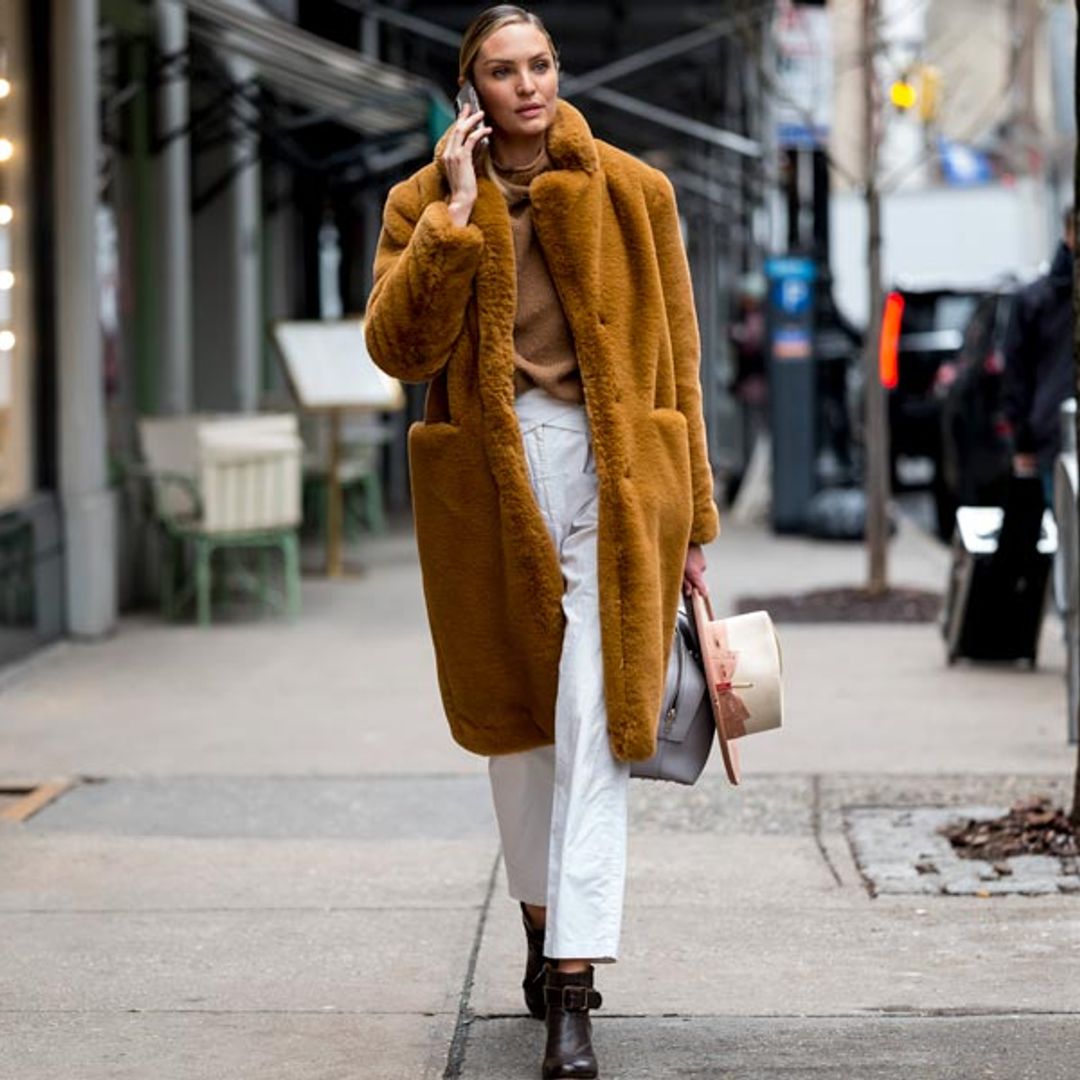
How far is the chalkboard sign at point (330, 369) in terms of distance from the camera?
45.7ft

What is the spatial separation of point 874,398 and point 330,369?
3273mm

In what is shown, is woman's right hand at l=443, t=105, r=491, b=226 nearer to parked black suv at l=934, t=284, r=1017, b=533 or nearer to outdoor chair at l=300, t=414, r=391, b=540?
parked black suv at l=934, t=284, r=1017, b=533

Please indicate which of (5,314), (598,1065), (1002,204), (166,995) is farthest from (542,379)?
(1002,204)

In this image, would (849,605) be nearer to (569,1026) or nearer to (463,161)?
(569,1026)

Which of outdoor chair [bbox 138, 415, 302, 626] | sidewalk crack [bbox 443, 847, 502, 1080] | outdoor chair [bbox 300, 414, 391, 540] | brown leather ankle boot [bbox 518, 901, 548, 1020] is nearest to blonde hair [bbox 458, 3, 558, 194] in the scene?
brown leather ankle boot [bbox 518, 901, 548, 1020]

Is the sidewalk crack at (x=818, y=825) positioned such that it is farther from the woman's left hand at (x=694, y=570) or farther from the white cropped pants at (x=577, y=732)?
the white cropped pants at (x=577, y=732)

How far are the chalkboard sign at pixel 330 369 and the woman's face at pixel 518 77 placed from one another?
9363 millimetres

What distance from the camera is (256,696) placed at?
9.53m

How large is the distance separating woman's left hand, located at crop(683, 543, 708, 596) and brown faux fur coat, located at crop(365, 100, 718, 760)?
102 mm

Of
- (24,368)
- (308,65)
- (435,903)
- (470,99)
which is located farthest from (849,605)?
(470,99)

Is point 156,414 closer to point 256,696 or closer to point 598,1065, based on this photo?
point 256,696

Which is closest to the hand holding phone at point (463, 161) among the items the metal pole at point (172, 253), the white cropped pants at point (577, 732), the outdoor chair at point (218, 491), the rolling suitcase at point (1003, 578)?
the white cropped pants at point (577, 732)

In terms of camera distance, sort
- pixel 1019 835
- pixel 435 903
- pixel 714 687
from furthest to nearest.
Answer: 1. pixel 1019 835
2. pixel 435 903
3. pixel 714 687

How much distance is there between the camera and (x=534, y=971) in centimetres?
492
